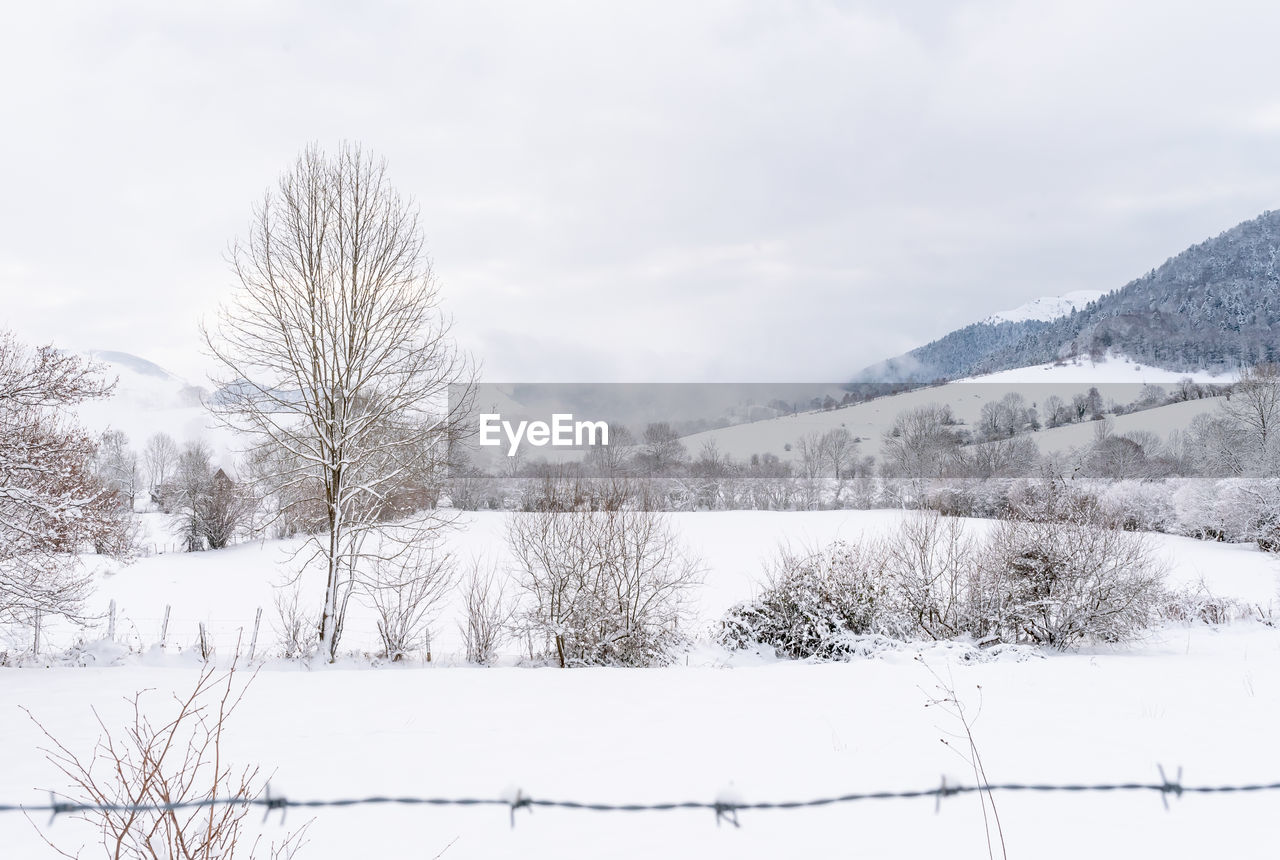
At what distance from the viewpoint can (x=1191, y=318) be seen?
342 ft

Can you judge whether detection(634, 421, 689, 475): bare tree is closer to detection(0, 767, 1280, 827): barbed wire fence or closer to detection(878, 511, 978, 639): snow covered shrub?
detection(878, 511, 978, 639): snow covered shrub

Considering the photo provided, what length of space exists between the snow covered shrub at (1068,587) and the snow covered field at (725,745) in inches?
36.1

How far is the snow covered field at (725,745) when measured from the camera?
15.5 feet

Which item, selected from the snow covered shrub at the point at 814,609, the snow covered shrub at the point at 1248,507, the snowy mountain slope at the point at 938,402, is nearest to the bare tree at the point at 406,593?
the snow covered shrub at the point at 814,609

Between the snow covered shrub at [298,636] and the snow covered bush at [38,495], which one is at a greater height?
the snow covered bush at [38,495]

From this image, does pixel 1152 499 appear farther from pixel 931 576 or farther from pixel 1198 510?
pixel 931 576

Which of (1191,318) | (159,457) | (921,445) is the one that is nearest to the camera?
(921,445)

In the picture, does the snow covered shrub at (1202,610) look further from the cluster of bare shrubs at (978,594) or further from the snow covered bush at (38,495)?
the snow covered bush at (38,495)

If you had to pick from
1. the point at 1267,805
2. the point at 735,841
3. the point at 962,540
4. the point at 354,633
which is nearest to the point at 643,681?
the point at 735,841

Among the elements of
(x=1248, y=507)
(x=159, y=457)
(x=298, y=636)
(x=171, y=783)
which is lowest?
(x=298, y=636)

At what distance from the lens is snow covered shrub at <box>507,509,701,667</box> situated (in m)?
13.3

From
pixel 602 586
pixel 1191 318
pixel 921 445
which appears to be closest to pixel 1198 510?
pixel 921 445

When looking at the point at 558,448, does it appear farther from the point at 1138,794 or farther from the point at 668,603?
the point at 1138,794

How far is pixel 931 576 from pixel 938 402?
210 feet
